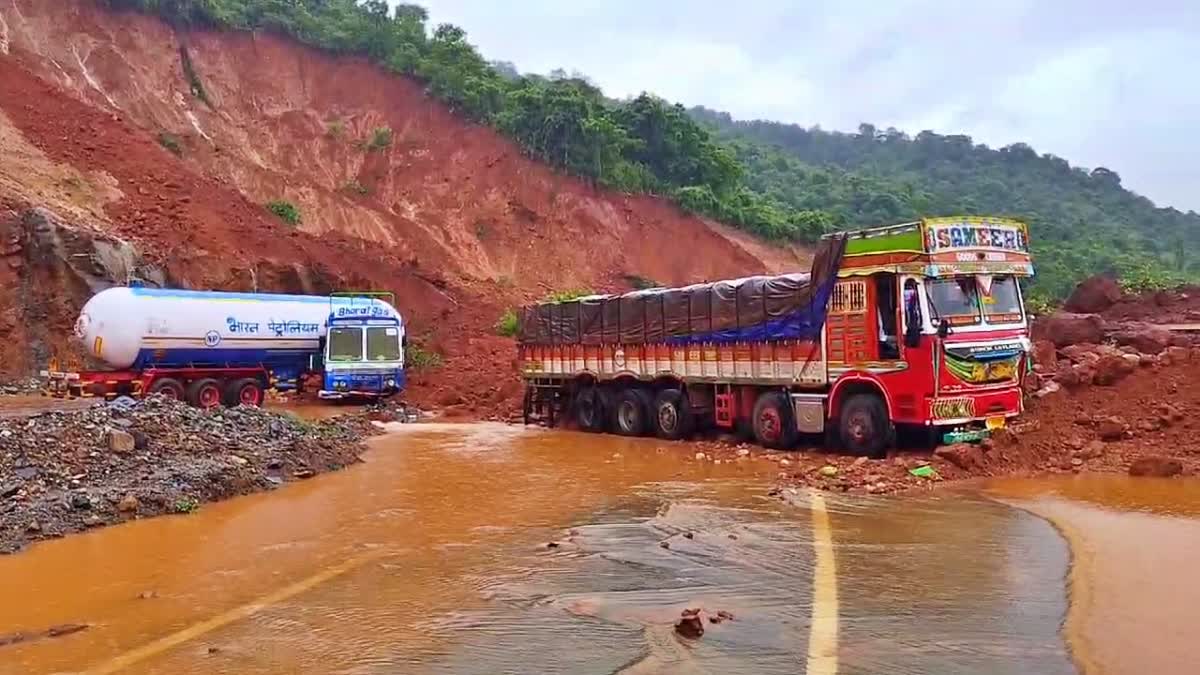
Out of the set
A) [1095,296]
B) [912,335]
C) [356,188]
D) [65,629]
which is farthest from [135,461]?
[356,188]

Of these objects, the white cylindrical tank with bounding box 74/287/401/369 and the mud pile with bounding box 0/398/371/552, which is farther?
the white cylindrical tank with bounding box 74/287/401/369

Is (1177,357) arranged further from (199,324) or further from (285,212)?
(285,212)

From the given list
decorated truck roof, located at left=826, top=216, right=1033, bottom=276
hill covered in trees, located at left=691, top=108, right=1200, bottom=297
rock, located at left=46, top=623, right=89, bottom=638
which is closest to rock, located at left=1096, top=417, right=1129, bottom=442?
decorated truck roof, located at left=826, top=216, right=1033, bottom=276

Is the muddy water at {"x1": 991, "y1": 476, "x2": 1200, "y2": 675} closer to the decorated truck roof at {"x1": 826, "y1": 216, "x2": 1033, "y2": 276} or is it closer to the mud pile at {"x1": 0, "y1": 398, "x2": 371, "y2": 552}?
the decorated truck roof at {"x1": 826, "y1": 216, "x2": 1033, "y2": 276}

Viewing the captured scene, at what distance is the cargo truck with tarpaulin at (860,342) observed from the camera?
40.3 ft

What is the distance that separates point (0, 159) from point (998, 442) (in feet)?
103

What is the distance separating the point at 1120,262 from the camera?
50.3 meters

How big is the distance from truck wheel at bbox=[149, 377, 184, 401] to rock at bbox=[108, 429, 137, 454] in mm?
11619

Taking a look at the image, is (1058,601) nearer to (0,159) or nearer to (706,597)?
(706,597)

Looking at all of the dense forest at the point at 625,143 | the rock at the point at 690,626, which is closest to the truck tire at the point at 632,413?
the rock at the point at 690,626

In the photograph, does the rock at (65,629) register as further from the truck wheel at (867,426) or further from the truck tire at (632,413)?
the truck tire at (632,413)

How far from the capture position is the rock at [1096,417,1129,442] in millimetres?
12227

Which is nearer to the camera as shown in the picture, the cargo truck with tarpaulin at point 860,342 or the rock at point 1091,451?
the rock at point 1091,451

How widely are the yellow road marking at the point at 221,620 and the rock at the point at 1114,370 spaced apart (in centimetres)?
1010
